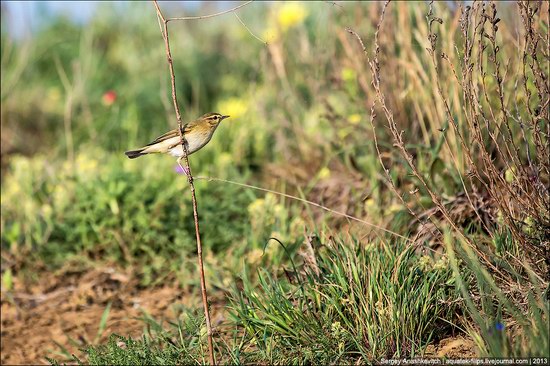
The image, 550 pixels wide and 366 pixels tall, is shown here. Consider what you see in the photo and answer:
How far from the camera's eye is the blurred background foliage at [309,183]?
340cm

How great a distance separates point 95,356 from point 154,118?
4.49m

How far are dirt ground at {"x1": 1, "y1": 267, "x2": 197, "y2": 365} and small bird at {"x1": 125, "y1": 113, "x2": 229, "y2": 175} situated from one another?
946mm

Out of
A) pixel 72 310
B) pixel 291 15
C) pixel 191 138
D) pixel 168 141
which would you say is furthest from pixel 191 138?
pixel 291 15

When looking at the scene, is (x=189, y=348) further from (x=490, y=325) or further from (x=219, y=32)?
(x=219, y=32)

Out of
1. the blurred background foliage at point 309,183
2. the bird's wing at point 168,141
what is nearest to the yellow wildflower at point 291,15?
the blurred background foliage at point 309,183

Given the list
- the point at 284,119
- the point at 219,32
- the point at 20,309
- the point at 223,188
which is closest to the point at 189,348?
the point at 20,309

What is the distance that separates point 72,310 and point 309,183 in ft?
5.97

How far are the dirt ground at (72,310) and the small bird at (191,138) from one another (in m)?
0.90

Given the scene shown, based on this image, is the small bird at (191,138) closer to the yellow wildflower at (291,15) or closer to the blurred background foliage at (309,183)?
the blurred background foliage at (309,183)

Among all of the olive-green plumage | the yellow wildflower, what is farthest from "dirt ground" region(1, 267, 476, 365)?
the yellow wildflower

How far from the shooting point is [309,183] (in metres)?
5.66

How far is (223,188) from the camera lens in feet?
18.6

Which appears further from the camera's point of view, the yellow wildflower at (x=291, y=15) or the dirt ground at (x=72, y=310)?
the yellow wildflower at (x=291, y=15)

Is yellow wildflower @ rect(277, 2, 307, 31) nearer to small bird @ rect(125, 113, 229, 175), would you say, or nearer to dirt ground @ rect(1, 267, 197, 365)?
dirt ground @ rect(1, 267, 197, 365)
